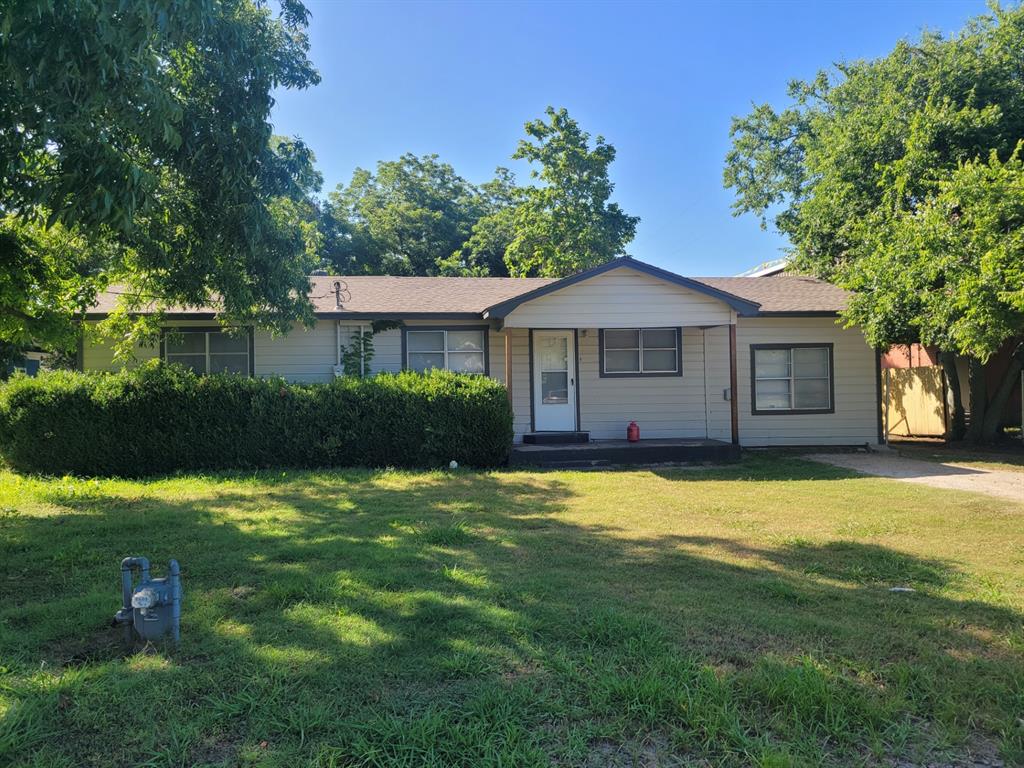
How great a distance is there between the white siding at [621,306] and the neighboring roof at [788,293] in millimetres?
1937

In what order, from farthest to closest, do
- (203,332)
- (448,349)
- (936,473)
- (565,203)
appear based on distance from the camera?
1. (565,203)
2. (448,349)
3. (203,332)
4. (936,473)

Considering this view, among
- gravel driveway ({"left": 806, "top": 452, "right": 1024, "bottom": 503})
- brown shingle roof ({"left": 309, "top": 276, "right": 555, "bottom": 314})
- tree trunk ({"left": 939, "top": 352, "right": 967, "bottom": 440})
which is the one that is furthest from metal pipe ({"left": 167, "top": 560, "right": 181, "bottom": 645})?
tree trunk ({"left": 939, "top": 352, "right": 967, "bottom": 440})

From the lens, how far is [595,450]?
37.2 ft

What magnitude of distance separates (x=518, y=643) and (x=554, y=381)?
9.63 m

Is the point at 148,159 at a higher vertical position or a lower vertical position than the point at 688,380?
higher

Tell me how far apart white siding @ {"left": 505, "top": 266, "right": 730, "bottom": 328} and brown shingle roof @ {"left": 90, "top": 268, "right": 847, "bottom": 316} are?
51.4 inches

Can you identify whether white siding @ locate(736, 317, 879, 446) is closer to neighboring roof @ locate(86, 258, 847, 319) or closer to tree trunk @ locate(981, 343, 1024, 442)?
neighboring roof @ locate(86, 258, 847, 319)

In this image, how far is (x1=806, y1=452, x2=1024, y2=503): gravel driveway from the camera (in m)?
8.70

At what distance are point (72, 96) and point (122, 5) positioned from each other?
0.91m

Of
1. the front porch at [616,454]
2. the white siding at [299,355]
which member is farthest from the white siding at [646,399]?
the white siding at [299,355]

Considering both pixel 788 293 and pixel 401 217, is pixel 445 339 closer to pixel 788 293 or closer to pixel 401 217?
pixel 788 293

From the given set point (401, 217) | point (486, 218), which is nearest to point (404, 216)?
point (401, 217)

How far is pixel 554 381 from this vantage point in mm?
12969

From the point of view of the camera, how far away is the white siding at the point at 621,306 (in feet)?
37.5
